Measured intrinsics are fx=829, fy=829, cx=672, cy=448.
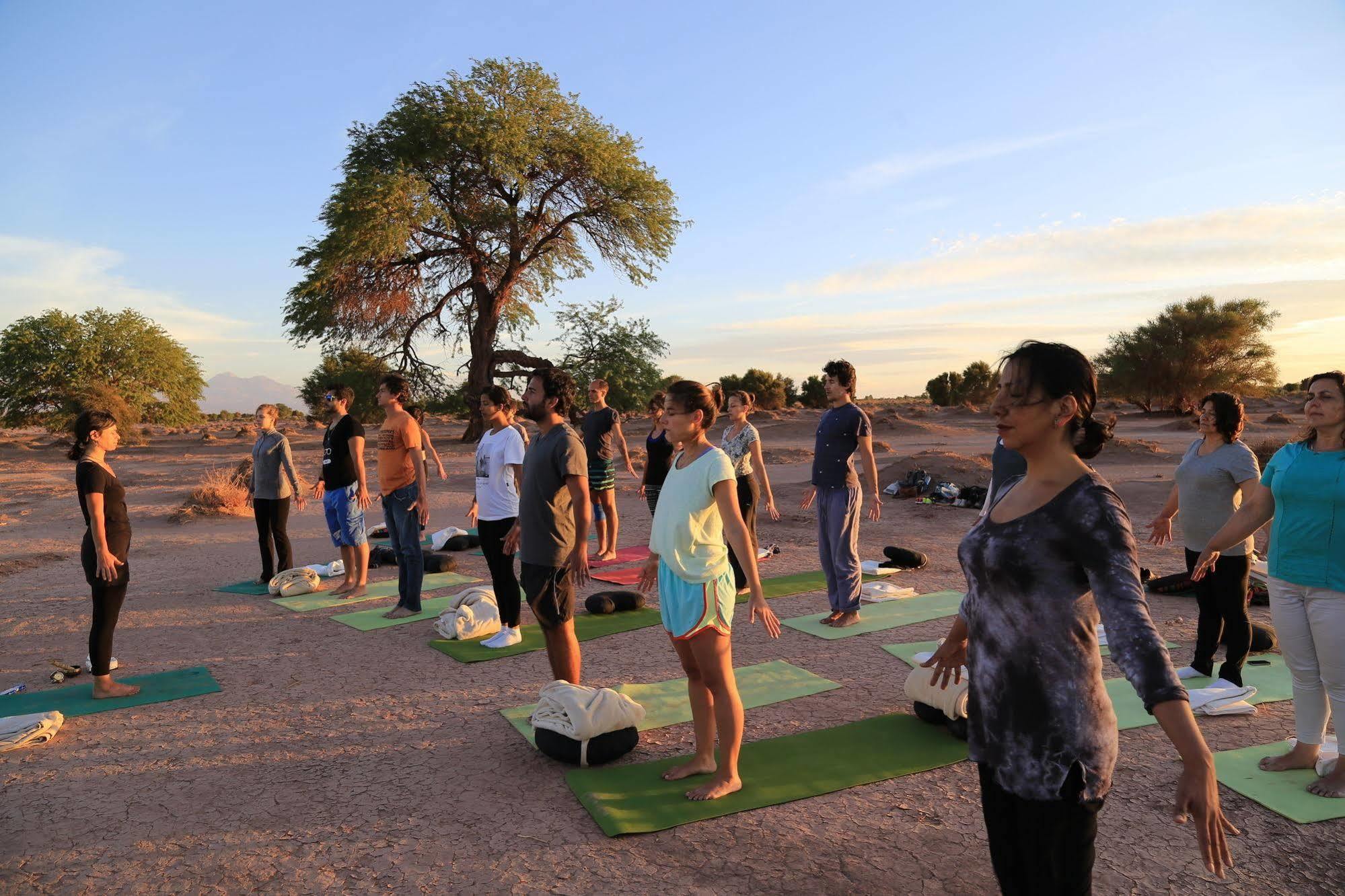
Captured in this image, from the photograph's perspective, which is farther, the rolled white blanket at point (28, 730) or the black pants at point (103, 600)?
the black pants at point (103, 600)

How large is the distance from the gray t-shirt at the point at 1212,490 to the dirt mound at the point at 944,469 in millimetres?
10923

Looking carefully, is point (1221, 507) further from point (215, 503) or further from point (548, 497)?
point (215, 503)

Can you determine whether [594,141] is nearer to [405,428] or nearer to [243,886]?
[405,428]

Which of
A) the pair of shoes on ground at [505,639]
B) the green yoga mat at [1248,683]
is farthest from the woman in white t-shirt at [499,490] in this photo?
the green yoga mat at [1248,683]

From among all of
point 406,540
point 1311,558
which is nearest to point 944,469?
point 406,540

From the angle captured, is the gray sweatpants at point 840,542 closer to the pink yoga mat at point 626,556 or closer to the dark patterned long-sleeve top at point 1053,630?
the pink yoga mat at point 626,556

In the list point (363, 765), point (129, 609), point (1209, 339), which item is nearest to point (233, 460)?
point (129, 609)

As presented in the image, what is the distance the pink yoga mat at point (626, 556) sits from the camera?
9.88m

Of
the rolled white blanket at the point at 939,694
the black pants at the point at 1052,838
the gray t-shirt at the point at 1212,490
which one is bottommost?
the rolled white blanket at the point at 939,694

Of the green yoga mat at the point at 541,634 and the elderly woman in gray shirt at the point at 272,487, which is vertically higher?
the elderly woman in gray shirt at the point at 272,487

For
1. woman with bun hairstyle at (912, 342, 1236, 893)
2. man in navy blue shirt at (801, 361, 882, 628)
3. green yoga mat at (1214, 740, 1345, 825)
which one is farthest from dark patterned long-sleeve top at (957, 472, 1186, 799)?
man in navy blue shirt at (801, 361, 882, 628)

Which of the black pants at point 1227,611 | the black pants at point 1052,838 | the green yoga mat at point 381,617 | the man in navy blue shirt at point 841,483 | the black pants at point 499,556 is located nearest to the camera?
the black pants at point 1052,838

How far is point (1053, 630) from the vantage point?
2.02 m

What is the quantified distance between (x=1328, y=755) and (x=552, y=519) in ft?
13.8
